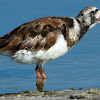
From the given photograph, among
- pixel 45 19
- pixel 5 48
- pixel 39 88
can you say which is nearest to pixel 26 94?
pixel 39 88

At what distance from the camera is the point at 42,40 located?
542 inches

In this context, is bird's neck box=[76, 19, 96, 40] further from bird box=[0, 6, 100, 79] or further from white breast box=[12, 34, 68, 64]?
white breast box=[12, 34, 68, 64]

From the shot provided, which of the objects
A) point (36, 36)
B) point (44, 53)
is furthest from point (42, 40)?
point (44, 53)

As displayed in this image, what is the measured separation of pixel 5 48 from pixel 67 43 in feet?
9.15

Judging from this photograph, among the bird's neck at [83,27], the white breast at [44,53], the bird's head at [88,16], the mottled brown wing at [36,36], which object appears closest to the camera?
the white breast at [44,53]

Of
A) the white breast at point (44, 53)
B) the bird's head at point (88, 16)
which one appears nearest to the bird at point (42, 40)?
the white breast at point (44, 53)

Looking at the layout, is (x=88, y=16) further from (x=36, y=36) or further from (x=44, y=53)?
Answer: (x=44, y=53)

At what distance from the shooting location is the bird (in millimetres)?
13680

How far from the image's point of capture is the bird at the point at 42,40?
44.9 feet

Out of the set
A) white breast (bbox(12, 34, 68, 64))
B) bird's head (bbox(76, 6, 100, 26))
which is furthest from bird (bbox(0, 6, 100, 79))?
bird's head (bbox(76, 6, 100, 26))

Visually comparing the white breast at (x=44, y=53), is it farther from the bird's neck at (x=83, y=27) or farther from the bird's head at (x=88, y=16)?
the bird's head at (x=88, y=16)

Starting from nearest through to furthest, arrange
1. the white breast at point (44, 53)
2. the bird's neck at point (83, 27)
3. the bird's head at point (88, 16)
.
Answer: the white breast at point (44, 53), the bird's neck at point (83, 27), the bird's head at point (88, 16)

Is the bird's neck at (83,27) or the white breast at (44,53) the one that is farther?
the bird's neck at (83,27)

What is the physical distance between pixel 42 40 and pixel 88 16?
A: 8.62 ft
